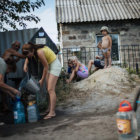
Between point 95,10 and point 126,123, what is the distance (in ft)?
27.9

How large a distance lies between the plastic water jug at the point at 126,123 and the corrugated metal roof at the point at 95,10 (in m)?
7.31

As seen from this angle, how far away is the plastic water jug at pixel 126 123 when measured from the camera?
6.84 ft

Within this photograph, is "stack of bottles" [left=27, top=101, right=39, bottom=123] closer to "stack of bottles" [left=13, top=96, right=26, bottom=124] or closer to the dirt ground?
"stack of bottles" [left=13, top=96, right=26, bottom=124]

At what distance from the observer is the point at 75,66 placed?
654 centimetres

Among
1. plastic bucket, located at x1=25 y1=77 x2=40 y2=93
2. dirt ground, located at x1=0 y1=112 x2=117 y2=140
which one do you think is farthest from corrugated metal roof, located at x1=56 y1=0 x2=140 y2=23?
dirt ground, located at x1=0 y1=112 x2=117 y2=140

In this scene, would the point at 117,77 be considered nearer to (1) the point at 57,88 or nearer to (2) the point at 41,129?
(1) the point at 57,88

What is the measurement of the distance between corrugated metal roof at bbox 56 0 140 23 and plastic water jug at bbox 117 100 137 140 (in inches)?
288

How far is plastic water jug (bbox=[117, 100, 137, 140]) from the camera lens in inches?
82.1

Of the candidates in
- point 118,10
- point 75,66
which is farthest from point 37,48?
point 118,10

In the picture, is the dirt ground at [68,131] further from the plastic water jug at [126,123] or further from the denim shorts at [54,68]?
the denim shorts at [54,68]

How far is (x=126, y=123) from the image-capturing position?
2.08m

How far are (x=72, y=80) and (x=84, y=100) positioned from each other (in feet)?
5.08

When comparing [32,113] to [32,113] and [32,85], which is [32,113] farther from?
[32,85]

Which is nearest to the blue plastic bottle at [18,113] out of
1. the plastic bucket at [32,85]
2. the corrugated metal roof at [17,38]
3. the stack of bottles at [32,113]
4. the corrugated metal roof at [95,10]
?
the stack of bottles at [32,113]
